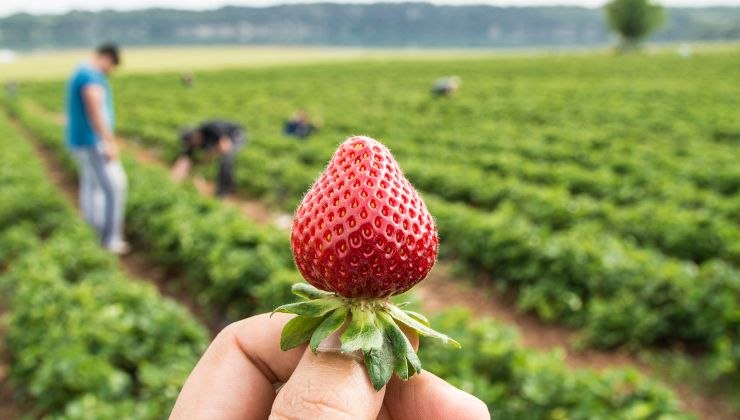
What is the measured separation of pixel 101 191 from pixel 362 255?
22.7ft

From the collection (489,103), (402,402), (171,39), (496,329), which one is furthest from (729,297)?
(171,39)

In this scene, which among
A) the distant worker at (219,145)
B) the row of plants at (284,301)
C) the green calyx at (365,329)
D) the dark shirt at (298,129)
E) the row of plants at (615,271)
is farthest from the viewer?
the dark shirt at (298,129)

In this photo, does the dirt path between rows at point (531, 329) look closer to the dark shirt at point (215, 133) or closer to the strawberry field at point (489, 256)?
the strawberry field at point (489, 256)

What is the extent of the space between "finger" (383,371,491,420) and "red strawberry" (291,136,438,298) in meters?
0.26

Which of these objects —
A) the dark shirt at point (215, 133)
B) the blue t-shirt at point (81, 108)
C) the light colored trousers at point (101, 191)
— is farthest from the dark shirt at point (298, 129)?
the blue t-shirt at point (81, 108)

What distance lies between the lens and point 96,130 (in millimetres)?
6309

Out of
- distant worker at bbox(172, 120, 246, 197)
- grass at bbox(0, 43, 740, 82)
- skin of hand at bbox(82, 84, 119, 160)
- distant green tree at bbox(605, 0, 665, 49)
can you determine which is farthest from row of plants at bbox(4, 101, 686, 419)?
distant green tree at bbox(605, 0, 665, 49)

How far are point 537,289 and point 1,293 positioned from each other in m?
6.20

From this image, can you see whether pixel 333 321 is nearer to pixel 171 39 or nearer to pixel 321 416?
pixel 321 416

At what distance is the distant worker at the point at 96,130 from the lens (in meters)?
6.19

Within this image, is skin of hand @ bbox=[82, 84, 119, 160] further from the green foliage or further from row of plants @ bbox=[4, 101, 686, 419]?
the green foliage

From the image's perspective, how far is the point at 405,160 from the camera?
1230 centimetres

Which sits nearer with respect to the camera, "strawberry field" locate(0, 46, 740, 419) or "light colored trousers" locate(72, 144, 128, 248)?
"strawberry field" locate(0, 46, 740, 419)

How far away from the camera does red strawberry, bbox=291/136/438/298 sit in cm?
126
